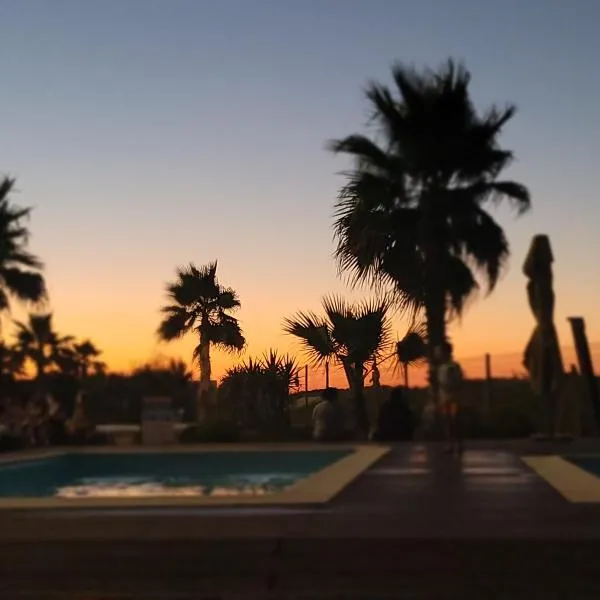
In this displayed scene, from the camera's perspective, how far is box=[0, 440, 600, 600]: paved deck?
5.97 m

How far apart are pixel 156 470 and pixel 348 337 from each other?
452cm

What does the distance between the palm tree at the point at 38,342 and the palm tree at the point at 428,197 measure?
2619cm

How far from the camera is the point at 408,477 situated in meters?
11.5

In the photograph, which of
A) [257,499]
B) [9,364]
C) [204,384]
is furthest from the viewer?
[9,364]

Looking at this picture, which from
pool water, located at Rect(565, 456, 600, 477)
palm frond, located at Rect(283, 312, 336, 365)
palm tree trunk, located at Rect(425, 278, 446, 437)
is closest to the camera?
pool water, located at Rect(565, 456, 600, 477)

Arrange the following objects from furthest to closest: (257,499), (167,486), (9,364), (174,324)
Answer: (9,364) → (174,324) → (167,486) → (257,499)

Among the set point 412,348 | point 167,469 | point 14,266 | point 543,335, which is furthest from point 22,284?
point 543,335

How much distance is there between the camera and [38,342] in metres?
43.7

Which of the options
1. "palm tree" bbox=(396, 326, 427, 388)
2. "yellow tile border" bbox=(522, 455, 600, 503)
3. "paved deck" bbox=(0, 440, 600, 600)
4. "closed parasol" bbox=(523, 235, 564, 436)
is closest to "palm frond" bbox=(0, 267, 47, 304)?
"palm tree" bbox=(396, 326, 427, 388)

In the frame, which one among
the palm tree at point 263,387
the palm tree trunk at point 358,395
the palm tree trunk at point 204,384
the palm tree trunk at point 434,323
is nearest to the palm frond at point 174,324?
the palm tree trunk at point 204,384

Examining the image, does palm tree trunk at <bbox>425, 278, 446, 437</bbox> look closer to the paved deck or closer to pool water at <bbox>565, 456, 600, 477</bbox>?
pool water at <bbox>565, 456, 600, 477</bbox>

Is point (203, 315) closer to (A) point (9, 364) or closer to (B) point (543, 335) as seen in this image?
(B) point (543, 335)

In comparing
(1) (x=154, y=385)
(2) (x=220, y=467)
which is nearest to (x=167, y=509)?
(2) (x=220, y=467)

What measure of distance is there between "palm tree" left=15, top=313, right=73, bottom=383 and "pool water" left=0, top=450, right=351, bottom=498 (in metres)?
26.3
